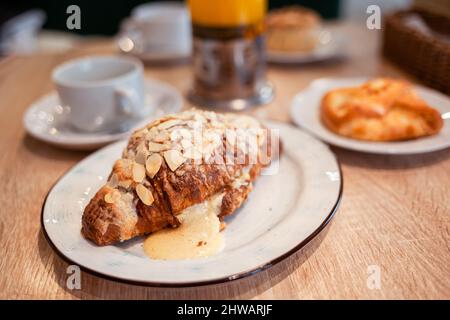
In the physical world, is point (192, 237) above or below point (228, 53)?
below

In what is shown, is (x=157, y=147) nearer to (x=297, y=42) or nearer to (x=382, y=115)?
(x=382, y=115)

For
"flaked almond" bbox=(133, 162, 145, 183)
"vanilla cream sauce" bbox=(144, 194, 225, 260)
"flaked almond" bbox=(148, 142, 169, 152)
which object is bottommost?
"vanilla cream sauce" bbox=(144, 194, 225, 260)

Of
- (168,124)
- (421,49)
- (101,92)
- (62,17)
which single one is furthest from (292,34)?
(62,17)

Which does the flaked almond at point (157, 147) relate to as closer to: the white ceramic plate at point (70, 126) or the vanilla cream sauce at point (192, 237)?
the vanilla cream sauce at point (192, 237)

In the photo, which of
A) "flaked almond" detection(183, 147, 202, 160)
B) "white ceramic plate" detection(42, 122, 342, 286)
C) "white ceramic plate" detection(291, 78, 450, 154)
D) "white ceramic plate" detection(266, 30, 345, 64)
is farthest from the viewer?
"white ceramic plate" detection(266, 30, 345, 64)

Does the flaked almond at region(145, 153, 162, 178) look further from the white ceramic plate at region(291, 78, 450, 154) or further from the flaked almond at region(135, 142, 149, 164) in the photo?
the white ceramic plate at region(291, 78, 450, 154)

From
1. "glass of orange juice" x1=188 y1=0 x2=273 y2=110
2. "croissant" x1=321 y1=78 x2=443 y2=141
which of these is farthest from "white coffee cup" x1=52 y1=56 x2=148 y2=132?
"croissant" x1=321 y1=78 x2=443 y2=141
